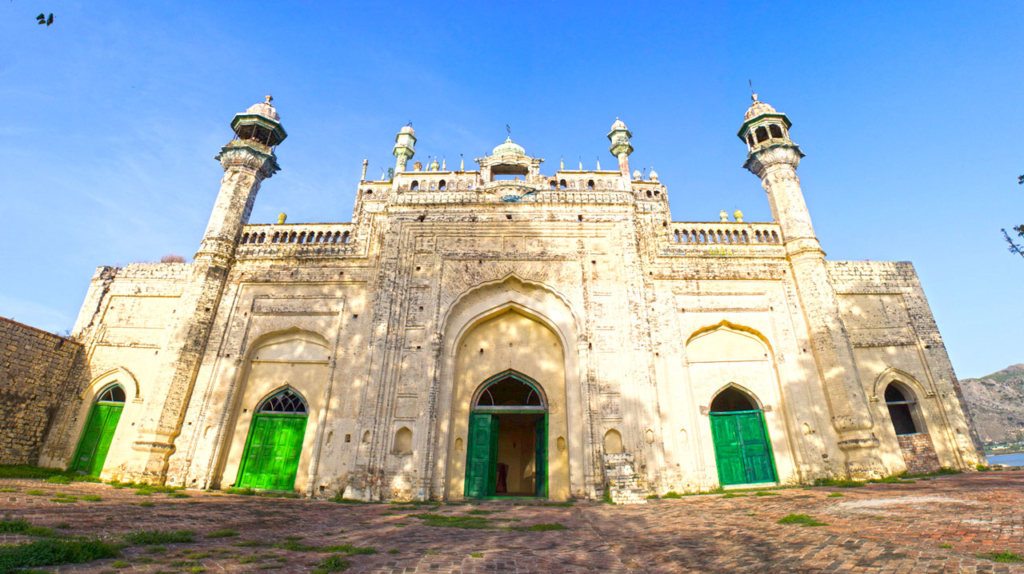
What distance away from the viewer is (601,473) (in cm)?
1201

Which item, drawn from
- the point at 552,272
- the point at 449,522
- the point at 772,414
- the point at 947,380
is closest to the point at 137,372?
the point at 449,522

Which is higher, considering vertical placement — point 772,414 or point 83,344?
point 83,344

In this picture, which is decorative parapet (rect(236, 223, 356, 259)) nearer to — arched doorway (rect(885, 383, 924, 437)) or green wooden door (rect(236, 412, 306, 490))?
green wooden door (rect(236, 412, 306, 490))

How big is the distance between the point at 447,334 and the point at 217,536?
843 centimetres

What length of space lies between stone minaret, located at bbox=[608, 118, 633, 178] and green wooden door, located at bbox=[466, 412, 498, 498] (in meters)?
10.6

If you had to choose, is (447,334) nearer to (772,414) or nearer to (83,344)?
(772,414)

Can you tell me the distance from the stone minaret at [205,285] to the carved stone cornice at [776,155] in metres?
18.9

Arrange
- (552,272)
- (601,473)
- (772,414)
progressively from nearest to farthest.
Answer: (601,473), (772,414), (552,272)

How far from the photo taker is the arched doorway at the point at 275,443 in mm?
13367

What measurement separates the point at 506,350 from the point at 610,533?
7.66 m

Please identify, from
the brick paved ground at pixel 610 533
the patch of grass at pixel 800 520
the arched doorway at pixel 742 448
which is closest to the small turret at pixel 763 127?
the arched doorway at pixel 742 448

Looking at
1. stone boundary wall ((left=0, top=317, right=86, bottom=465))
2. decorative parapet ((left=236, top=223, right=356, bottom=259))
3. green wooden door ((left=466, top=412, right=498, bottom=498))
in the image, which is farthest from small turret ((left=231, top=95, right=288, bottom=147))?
green wooden door ((left=466, top=412, right=498, bottom=498))

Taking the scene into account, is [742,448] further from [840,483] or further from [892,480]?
[892,480]

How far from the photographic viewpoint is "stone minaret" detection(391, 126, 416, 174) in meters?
18.9
